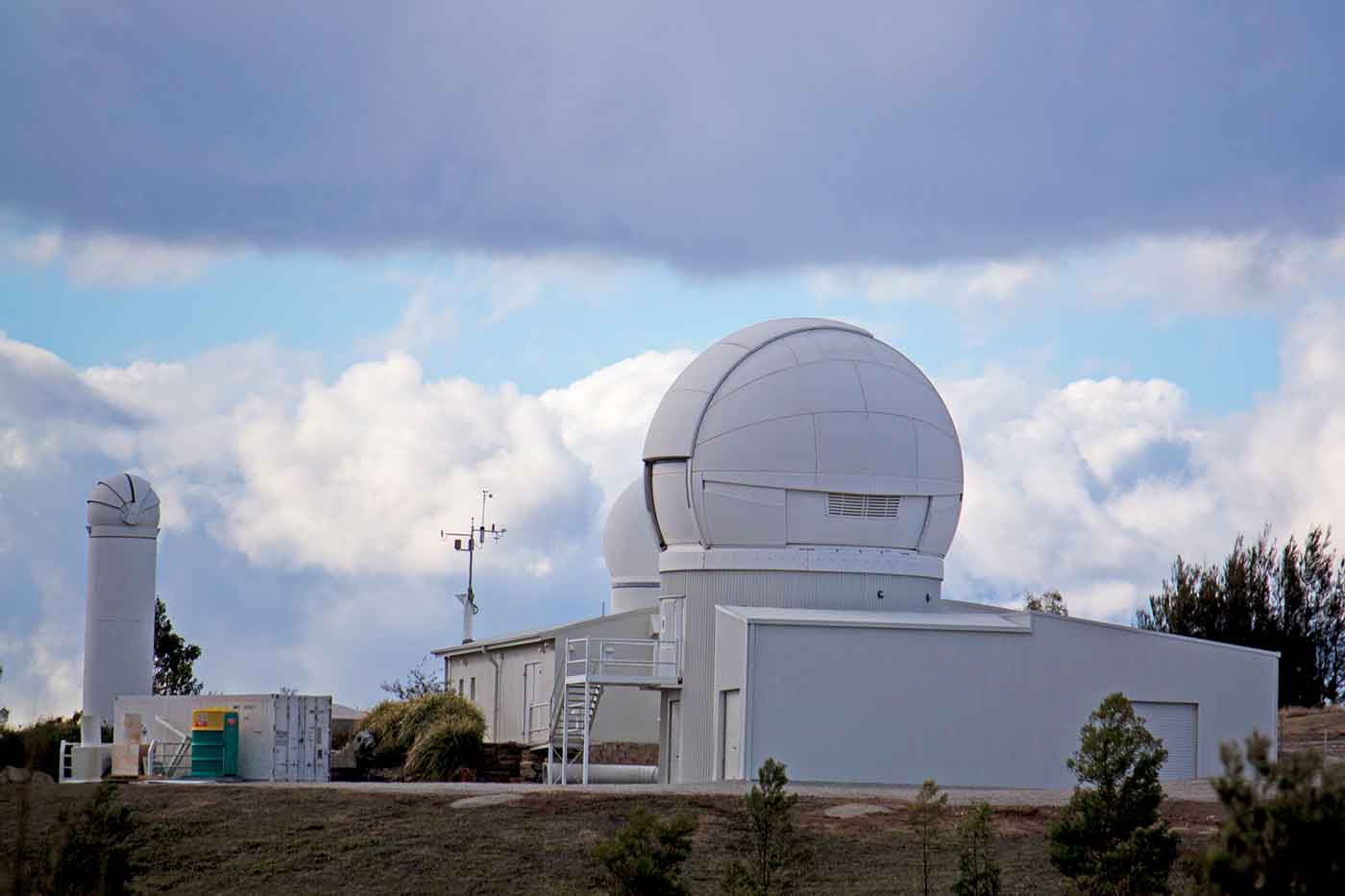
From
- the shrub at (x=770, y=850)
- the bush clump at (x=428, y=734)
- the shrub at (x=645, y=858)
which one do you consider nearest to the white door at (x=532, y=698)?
the bush clump at (x=428, y=734)

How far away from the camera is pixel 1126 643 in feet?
89.7

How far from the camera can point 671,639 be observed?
29.4m

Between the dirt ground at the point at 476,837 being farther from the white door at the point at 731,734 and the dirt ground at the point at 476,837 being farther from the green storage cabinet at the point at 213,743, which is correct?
the green storage cabinet at the point at 213,743

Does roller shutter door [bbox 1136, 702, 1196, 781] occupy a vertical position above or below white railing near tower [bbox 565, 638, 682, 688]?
below

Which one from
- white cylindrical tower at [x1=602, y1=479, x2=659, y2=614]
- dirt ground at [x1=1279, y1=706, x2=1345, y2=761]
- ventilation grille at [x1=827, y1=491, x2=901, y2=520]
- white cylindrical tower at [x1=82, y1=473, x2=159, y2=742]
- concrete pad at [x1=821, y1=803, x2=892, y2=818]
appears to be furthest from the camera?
white cylindrical tower at [x1=602, y1=479, x2=659, y2=614]

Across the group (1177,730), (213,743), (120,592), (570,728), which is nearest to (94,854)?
(213,743)

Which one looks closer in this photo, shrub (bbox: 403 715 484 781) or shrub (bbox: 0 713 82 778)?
shrub (bbox: 0 713 82 778)

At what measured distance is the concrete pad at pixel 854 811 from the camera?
19.7 meters

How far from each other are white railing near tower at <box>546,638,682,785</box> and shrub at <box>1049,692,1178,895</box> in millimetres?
14231

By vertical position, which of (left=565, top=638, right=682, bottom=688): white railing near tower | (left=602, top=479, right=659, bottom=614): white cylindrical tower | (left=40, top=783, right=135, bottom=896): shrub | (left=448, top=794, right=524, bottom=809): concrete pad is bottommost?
(left=448, top=794, right=524, bottom=809): concrete pad

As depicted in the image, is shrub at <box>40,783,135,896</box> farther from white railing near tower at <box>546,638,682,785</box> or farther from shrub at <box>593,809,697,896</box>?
white railing near tower at <box>546,638,682,785</box>

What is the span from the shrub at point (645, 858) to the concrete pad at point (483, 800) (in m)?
7.23

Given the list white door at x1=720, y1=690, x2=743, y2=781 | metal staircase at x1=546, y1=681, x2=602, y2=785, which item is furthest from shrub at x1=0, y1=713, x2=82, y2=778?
white door at x1=720, y1=690, x2=743, y2=781

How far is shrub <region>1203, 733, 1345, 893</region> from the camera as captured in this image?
25.8ft
